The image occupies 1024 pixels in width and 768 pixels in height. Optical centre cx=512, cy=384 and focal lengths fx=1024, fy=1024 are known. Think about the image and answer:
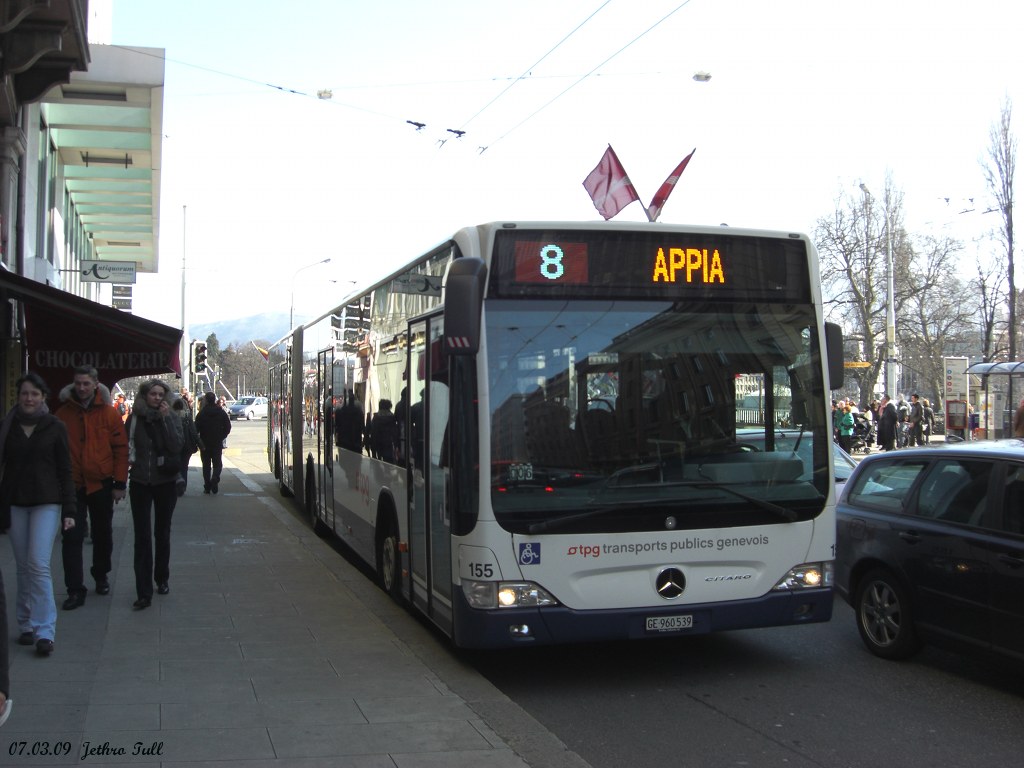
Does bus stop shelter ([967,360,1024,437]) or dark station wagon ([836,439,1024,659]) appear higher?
bus stop shelter ([967,360,1024,437])

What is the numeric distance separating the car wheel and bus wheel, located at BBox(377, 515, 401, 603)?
3.57 metres

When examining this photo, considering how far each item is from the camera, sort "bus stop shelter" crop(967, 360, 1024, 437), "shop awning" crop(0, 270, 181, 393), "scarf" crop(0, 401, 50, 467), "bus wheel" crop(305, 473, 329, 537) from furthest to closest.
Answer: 1. "bus stop shelter" crop(967, 360, 1024, 437)
2. "bus wheel" crop(305, 473, 329, 537)
3. "shop awning" crop(0, 270, 181, 393)
4. "scarf" crop(0, 401, 50, 467)

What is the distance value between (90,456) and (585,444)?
4.09m

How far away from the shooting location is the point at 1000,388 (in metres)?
30.4

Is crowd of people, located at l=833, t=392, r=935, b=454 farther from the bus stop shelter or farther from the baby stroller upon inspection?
the bus stop shelter

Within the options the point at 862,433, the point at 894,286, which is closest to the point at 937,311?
the point at 894,286

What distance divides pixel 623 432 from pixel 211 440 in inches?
554

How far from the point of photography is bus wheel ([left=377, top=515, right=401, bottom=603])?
8.36m

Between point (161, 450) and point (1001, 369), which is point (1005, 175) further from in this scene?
point (161, 450)

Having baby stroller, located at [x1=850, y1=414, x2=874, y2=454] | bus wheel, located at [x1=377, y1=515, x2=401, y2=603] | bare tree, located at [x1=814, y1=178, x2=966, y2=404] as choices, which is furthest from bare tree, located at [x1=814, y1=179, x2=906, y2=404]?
bus wheel, located at [x1=377, y1=515, x2=401, y2=603]

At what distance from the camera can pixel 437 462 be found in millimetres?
6727

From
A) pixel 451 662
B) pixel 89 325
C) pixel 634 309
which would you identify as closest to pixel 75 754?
pixel 451 662

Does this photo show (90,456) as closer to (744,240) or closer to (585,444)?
(585,444)

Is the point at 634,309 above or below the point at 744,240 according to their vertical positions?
below
